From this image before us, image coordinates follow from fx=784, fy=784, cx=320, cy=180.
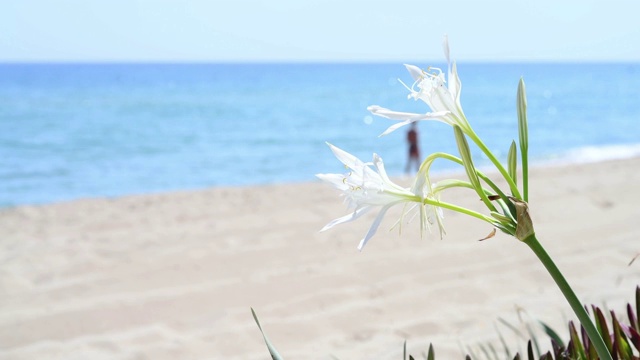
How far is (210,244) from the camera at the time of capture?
6.25 m

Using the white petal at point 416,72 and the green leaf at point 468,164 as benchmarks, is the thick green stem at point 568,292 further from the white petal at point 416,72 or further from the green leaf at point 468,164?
the white petal at point 416,72

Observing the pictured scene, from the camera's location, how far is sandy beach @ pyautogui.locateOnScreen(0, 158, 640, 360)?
4.02 m

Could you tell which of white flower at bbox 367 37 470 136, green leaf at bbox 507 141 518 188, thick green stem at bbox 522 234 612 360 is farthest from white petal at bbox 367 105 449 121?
thick green stem at bbox 522 234 612 360

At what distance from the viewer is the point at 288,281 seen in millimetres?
5039

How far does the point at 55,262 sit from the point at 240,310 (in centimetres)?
202

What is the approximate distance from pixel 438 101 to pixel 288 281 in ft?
13.2

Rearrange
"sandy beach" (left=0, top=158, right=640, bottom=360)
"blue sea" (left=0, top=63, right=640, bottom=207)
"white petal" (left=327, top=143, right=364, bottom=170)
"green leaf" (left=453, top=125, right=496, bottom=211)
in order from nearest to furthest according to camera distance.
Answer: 1. "green leaf" (left=453, top=125, right=496, bottom=211)
2. "white petal" (left=327, top=143, right=364, bottom=170)
3. "sandy beach" (left=0, top=158, right=640, bottom=360)
4. "blue sea" (left=0, top=63, right=640, bottom=207)

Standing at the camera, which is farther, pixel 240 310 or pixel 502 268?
pixel 502 268

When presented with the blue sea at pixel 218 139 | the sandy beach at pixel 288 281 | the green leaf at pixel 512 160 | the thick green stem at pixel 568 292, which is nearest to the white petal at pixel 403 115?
the green leaf at pixel 512 160

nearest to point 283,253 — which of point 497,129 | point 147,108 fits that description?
point 497,129

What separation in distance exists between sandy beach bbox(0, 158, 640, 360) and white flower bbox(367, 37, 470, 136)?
1922 millimetres

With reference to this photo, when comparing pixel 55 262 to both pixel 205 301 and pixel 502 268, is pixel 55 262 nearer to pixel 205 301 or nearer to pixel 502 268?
pixel 205 301

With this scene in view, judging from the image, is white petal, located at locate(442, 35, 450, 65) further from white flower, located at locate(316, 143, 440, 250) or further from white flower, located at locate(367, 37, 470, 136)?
white flower, located at locate(316, 143, 440, 250)

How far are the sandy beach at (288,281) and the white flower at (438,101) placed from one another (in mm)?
1922
